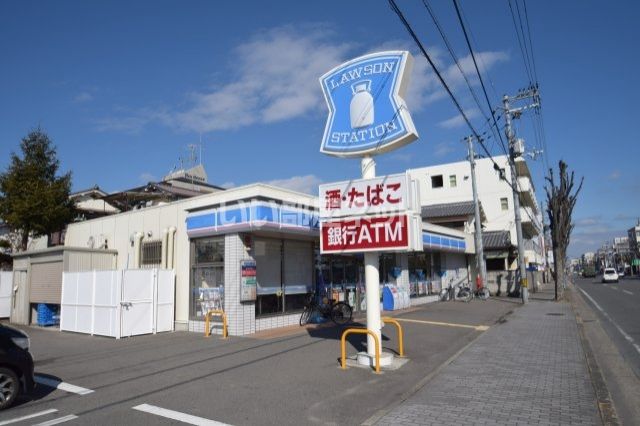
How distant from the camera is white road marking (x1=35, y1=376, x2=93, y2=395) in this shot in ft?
23.6

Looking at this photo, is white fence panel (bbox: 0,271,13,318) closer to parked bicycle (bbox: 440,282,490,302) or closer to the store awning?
the store awning

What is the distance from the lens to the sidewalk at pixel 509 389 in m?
5.48

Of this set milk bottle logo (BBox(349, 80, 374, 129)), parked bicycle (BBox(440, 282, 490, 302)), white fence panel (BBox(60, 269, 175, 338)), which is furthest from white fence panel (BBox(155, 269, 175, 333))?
parked bicycle (BBox(440, 282, 490, 302))

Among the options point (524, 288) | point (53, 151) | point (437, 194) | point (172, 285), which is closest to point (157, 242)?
point (172, 285)

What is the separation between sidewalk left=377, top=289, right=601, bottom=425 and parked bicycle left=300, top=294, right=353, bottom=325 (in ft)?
16.8

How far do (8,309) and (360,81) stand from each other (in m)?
20.5

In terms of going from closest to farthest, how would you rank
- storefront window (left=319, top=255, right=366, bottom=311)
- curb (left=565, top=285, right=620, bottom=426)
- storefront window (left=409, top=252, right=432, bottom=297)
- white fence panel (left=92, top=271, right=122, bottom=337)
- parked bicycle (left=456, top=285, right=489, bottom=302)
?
curb (left=565, top=285, right=620, bottom=426)
white fence panel (left=92, top=271, right=122, bottom=337)
storefront window (left=319, top=255, right=366, bottom=311)
storefront window (left=409, top=252, right=432, bottom=297)
parked bicycle (left=456, top=285, right=489, bottom=302)

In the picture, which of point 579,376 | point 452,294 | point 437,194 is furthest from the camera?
point 437,194

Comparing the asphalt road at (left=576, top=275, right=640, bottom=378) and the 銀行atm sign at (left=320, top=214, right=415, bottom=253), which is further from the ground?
the 銀行atm sign at (left=320, top=214, right=415, bottom=253)

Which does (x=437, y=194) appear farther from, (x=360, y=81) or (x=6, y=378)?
(x=6, y=378)

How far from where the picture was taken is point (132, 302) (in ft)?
43.2

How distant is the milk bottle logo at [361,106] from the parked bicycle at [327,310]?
7577 millimetres

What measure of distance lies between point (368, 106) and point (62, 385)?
7886 millimetres

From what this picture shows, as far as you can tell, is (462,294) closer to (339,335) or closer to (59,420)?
(339,335)
